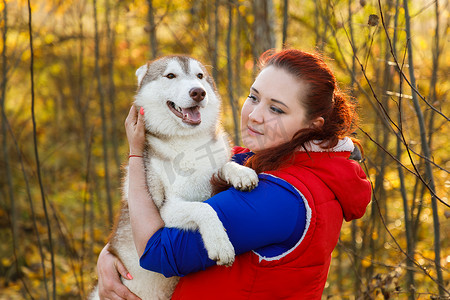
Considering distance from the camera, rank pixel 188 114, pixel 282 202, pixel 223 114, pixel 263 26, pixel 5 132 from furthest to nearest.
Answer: pixel 263 26
pixel 5 132
pixel 223 114
pixel 188 114
pixel 282 202

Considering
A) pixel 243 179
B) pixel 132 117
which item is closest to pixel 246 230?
pixel 243 179

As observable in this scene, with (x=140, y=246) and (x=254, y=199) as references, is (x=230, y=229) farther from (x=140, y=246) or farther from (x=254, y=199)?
(x=140, y=246)

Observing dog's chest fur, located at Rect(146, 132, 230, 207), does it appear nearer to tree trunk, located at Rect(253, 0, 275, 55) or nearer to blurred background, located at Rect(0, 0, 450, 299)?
blurred background, located at Rect(0, 0, 450, 299)

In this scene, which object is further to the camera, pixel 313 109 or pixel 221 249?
Answer: pixel 313 109

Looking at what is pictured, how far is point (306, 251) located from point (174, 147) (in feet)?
3.32

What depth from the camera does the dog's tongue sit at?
8.09 ft

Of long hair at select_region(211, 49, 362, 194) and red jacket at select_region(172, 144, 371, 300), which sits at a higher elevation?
long hair at select_region(211, 49, 362, 194)

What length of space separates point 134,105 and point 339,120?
1224 millimetres

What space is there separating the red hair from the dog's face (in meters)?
0.53

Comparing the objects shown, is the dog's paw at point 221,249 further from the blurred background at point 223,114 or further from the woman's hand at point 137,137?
the blurred background at point 223,114

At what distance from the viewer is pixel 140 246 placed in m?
2.02

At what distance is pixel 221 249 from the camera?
1.80 metres

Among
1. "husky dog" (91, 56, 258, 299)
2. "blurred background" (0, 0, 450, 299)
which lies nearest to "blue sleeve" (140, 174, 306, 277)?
"husky dog" (91, 56, 258, 299)

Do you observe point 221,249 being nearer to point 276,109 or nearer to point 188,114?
point 276,109
